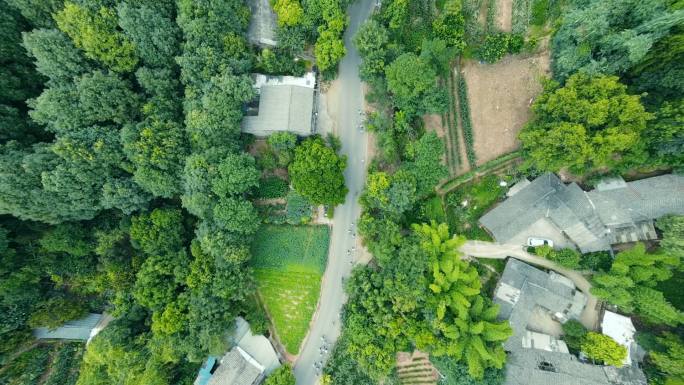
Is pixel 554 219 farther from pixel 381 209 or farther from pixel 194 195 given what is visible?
pixel 194 195

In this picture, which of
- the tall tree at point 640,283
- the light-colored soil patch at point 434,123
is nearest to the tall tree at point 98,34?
the light-colored soil patch at point 434,123

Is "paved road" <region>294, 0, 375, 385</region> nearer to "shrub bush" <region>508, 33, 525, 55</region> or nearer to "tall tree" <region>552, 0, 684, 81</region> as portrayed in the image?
"shrub bush" <region>508, 33, 525, 55</region>

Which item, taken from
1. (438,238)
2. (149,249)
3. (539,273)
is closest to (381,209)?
(438,238)

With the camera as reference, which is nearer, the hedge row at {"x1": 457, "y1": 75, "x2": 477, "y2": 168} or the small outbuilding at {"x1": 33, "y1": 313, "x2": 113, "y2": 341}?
the hedge row at {"x1": 457, "y1": 75, "x2": 477, "y2": 168}

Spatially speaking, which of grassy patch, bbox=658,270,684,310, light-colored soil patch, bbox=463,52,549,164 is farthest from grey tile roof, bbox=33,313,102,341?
grassy patch, bbox=658,270,684,310

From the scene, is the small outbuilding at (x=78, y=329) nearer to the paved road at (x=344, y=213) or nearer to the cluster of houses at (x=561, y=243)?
the paved road at (x=344, y=213)

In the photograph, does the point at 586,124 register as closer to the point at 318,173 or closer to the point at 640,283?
→ the point at 640,283

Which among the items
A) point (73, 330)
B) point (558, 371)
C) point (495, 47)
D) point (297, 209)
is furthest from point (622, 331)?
point (73, 330)
